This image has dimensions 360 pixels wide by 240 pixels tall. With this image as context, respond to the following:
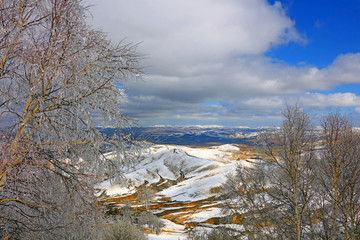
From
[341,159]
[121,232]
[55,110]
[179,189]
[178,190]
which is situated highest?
[55,110]

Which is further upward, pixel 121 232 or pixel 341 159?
pixel 341 159

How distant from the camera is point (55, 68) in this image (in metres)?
4.08

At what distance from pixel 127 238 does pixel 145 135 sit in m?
9.92

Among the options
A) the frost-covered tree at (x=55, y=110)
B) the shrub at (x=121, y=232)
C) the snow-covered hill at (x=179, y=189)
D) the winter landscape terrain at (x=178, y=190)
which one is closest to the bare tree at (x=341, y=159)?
the shrub at (x=121, y=232)

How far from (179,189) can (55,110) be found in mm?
76264

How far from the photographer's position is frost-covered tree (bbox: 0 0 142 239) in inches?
172

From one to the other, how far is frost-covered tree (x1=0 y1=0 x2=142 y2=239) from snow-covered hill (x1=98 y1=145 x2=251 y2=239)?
31.2 metres

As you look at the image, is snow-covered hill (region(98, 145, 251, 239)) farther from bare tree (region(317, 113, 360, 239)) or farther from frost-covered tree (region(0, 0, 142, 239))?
frost-covered tree (region(0, 0, 142, 239))

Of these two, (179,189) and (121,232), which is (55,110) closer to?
(121,232)

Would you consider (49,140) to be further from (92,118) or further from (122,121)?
(122,121)

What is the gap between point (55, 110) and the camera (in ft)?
16.8

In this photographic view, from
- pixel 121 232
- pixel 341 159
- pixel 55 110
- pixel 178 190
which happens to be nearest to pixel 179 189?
pixel 178 190

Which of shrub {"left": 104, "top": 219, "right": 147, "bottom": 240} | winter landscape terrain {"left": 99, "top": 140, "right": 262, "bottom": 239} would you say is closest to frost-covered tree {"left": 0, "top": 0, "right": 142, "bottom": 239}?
shrub {"left": 104, "top": 219, "right": 147, "bottom": 240}

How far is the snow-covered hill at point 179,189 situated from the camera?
4893cm
